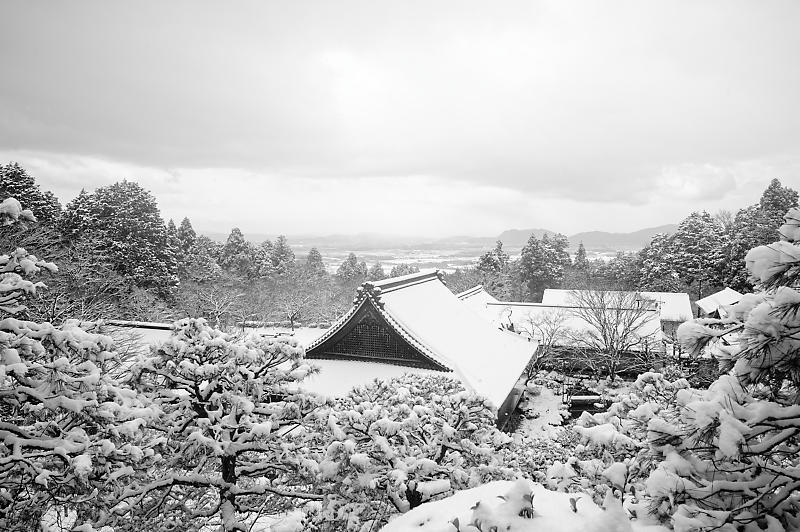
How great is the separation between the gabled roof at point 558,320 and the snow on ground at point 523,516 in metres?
22.9

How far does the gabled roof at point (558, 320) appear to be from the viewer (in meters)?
25.9

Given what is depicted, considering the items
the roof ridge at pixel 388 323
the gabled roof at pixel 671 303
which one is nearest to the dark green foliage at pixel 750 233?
the gabled roof at pixel 671 303

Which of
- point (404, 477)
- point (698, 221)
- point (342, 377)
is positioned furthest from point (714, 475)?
point (698, 221)

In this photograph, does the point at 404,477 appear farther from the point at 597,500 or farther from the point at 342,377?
the point at 342,377

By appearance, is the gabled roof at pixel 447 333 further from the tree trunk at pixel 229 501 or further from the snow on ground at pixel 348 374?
the tree trunk at pixel 229 501

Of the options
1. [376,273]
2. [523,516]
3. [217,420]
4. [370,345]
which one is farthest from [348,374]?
[376,273]

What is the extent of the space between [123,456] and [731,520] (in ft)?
20.8

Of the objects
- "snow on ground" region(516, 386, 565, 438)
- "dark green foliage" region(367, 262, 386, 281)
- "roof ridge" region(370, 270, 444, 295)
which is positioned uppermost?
"roof ridge" region(370, 270, 444, 295)

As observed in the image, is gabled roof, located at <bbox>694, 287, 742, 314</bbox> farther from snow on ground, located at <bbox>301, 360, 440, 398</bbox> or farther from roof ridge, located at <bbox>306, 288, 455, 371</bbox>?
snow on ground, located at <bbox>301, 360, 440, 398</bbox>

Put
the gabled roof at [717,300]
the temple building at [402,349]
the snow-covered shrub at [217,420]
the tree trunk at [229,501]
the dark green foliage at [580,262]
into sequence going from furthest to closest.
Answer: the dark green foliage at [580,262] → the gabled roof at [717,300] → the temple building at [402,349] → the snow-covered shrub at [217,420] → the tree trunk at [229,501]

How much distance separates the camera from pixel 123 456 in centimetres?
523

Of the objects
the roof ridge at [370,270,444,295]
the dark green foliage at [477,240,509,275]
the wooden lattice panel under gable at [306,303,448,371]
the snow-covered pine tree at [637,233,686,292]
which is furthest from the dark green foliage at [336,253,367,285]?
the wooden lattice panel under gable at [306,303,448,371]

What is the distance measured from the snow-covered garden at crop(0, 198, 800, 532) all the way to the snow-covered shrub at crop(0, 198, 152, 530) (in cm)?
3

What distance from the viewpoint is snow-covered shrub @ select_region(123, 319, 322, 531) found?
6.04m
